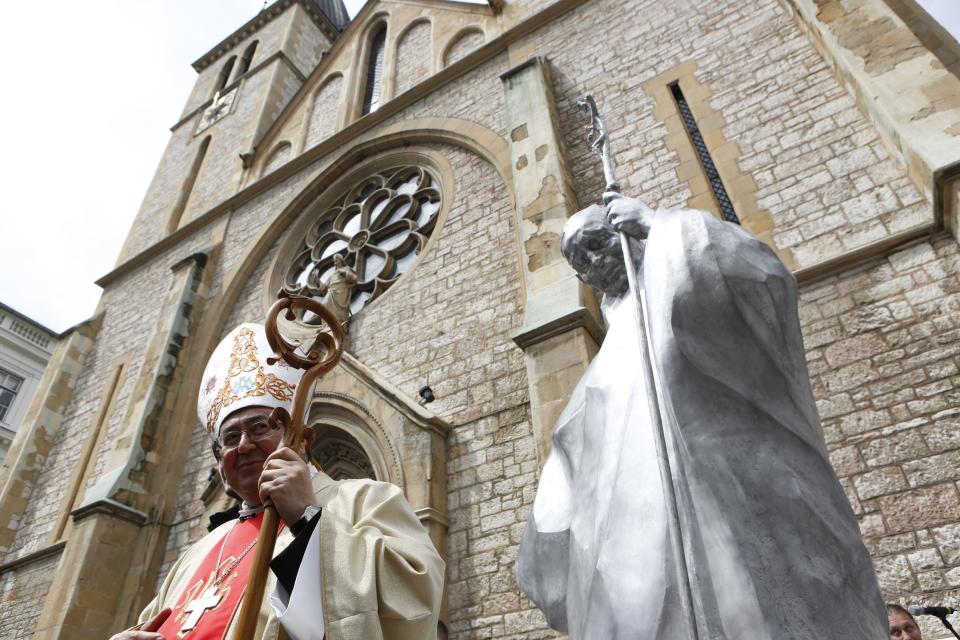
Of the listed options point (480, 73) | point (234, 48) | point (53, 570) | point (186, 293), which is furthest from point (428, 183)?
point (234, 48)

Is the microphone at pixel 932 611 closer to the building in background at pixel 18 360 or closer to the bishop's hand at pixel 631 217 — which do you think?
the bishop's hand at pixel 631 217

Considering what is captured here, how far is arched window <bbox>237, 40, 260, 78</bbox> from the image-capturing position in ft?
56.7

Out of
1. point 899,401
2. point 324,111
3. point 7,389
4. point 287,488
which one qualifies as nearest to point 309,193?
point 324,111

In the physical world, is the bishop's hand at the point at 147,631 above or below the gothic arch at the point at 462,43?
below

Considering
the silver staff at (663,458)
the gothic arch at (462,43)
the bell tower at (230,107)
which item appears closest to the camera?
the silver staff at (663,458)

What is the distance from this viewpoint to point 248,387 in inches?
90.7

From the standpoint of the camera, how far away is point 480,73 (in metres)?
8.98

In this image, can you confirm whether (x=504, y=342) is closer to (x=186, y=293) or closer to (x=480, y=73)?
(x=480, y=73)

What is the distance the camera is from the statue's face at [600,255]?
195cm

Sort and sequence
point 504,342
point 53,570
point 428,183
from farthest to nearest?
point 428,183 → point 53,570 → point 504,342

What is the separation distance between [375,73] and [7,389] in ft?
44.0

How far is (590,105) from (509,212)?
15.2 ft

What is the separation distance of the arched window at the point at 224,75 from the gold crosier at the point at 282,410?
57.5 ft

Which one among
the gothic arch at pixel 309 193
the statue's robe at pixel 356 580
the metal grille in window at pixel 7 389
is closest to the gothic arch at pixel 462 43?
the gothic arch at pixel 309 193
